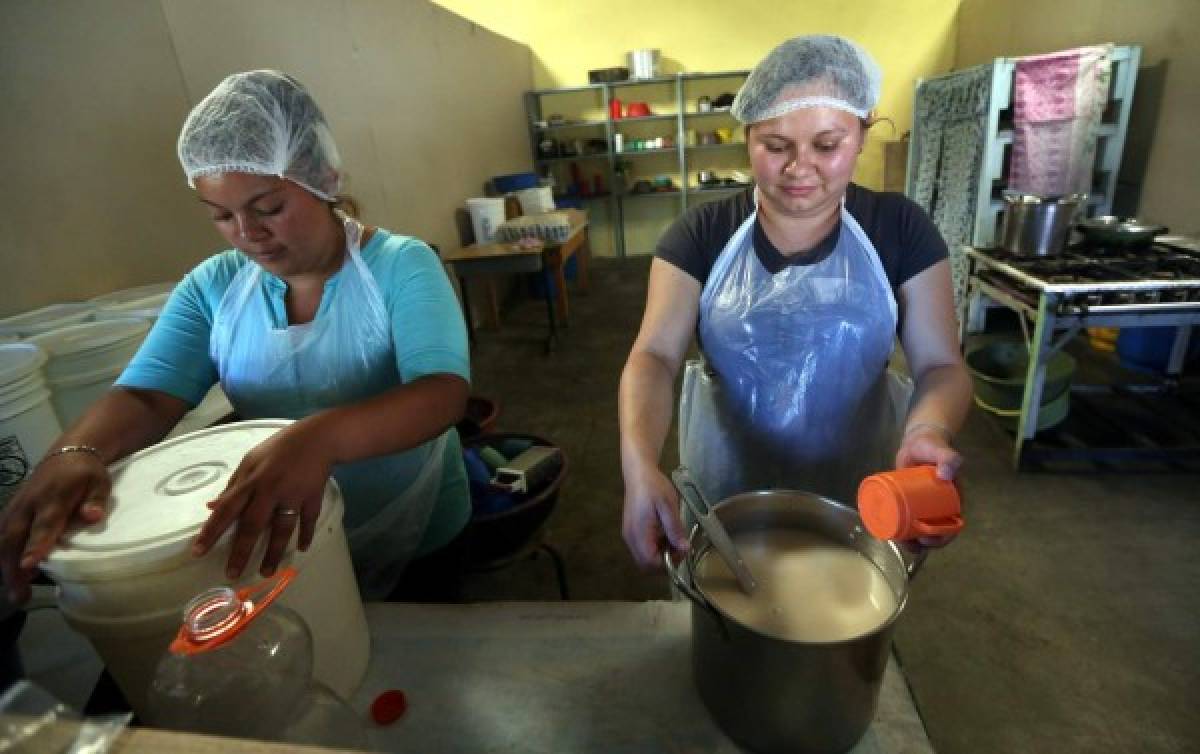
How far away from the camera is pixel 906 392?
1.19 metres

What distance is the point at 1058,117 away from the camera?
3.54 metres

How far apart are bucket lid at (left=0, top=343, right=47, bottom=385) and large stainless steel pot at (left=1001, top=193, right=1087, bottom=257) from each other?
11.3 ft

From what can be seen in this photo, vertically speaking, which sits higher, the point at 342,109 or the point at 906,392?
the point at 342,109

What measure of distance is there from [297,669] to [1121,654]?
7.03ft

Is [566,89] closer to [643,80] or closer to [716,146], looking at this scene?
A: [643,80]

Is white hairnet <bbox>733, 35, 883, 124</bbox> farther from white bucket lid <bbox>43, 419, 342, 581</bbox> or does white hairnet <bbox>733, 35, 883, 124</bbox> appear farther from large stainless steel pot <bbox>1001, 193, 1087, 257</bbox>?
large stainless steel pot <bbox>1001, 193, 1087, 257</bbox>

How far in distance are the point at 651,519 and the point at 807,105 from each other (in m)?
0.75

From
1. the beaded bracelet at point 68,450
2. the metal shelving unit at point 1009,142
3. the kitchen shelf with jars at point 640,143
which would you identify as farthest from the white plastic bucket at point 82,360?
the kitchen shelf with jars at point 640,143

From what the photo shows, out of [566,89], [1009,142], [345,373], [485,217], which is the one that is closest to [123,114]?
[345,373]

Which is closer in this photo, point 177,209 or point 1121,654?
point 1121,654

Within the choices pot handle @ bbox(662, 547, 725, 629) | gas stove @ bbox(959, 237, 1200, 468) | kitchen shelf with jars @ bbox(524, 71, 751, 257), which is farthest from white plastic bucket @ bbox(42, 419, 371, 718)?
kitchen shelf with jars @ bbox(524, 71, 751, 257)

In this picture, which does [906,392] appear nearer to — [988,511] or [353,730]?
[353,730]

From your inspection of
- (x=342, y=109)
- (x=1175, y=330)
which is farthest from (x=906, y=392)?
(x=342, y=109)

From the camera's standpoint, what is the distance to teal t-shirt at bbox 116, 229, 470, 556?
37.2 inches
